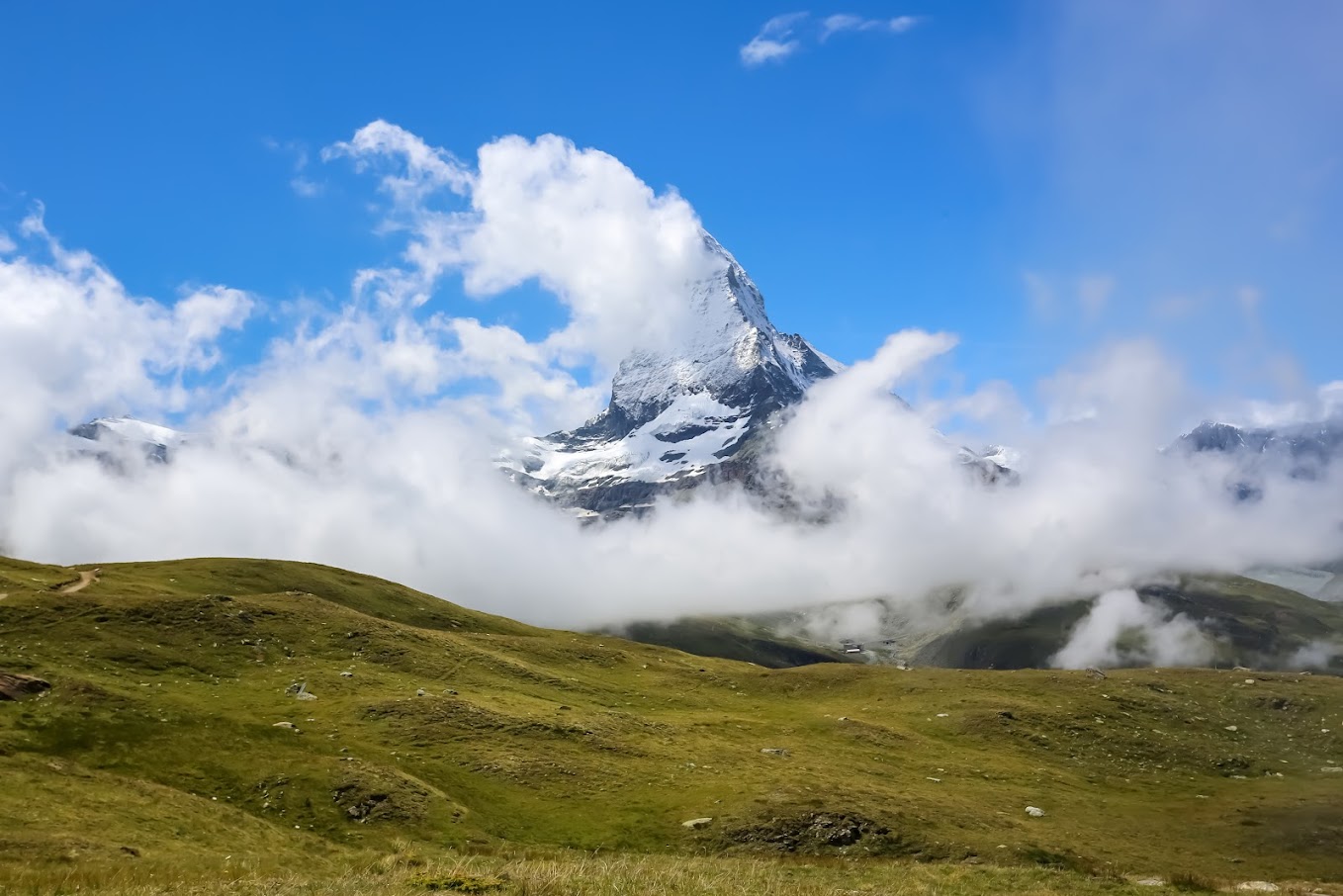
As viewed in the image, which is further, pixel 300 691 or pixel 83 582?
pixel 83 582

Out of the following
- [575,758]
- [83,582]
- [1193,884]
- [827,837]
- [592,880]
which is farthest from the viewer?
[83,582]

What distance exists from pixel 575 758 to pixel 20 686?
111 feet

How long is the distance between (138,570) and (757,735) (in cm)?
6977

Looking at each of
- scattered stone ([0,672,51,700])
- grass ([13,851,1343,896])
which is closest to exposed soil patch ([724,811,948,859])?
grass ([13,851,1343,896])

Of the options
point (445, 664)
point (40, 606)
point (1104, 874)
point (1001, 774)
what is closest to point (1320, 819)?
point (1001, 774)

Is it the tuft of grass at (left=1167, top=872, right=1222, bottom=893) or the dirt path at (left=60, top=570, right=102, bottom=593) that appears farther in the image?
the dirt path at (left=60, top=570, right=102, bottom=593)

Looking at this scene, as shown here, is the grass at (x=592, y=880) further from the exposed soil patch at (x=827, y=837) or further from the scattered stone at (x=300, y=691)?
the scattered stone at (x=300, y=691)

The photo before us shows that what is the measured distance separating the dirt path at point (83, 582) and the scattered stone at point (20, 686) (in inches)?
1185

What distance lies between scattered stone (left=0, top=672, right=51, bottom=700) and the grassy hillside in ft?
5.02

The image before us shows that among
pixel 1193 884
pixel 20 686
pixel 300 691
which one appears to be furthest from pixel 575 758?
pixel 1193 884

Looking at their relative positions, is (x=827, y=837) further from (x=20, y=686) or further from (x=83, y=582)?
(x=83, y=582)

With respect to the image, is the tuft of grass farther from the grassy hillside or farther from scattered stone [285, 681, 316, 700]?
scattered stone [285, 681, 316, 700]

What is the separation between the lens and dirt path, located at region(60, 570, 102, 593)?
80.1m

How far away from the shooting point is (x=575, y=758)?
→ 60625 mm
